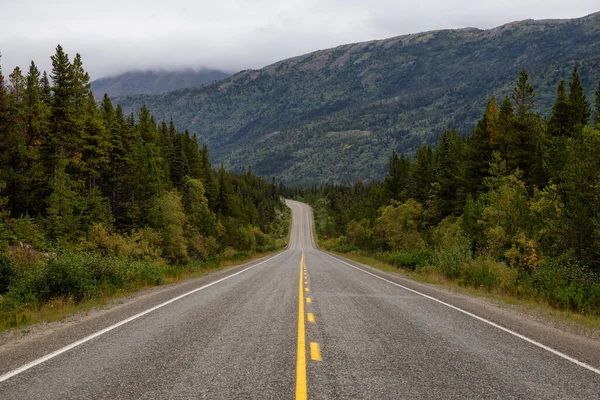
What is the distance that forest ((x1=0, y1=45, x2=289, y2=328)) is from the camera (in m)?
15.0

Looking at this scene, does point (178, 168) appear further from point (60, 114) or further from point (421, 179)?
point (421, 179)

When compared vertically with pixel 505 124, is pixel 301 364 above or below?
below

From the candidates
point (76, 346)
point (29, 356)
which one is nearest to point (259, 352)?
point (76, 346)

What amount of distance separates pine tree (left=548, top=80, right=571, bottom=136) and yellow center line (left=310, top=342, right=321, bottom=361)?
3902cm

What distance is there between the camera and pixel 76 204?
3127 cm

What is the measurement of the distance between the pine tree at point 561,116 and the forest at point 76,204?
3505 centimetres

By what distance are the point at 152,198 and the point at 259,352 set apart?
40436 mm

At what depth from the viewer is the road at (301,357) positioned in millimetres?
4996

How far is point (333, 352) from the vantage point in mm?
6602

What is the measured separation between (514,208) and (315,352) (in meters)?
28.5

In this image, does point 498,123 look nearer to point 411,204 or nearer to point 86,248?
point 411,204

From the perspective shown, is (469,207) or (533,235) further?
(469,207)

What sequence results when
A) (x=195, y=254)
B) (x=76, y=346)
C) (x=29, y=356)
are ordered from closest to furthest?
(x=29, y=356)
(x=76, y=346)
(x=195, y=254)

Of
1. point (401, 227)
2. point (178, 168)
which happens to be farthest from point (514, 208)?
point (178, 168)
